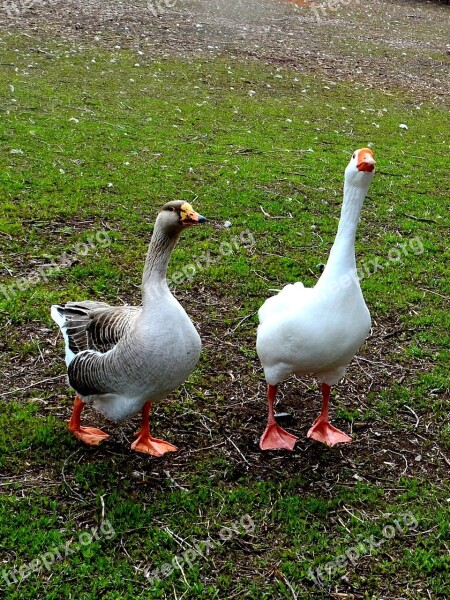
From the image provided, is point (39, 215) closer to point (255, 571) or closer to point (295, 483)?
point (295, 483)

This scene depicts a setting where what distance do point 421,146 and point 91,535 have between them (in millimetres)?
8467

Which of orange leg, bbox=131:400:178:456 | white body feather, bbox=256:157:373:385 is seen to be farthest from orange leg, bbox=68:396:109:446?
white body feather, bbox=256:157:373:385

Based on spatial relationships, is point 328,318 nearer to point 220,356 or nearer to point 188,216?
point 188,216

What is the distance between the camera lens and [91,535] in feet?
10.3

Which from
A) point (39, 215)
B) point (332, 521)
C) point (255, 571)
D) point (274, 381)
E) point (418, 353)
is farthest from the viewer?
point (39, 215)

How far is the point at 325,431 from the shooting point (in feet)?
13.1

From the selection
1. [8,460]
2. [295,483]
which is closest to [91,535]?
[8,460]

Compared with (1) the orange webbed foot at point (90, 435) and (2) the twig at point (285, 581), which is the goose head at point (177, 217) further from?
(2) the twig at point (285, 581)

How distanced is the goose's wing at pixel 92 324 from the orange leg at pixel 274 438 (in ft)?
3.49

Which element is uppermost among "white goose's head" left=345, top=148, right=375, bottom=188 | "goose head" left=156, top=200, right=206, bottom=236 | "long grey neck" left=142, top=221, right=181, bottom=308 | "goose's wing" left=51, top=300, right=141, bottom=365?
"white goose's head" left=345, top=148, right=375, bottom=188

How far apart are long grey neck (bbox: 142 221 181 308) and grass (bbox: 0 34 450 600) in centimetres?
102

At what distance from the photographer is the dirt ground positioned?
13.9 m

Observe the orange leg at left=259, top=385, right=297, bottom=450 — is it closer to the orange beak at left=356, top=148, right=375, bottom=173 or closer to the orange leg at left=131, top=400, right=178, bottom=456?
the orange leg at left=131, top=400, right=178, bottom=456

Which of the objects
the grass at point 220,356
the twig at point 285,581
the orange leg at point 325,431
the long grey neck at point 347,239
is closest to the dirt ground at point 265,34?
the grass at point 220,356
